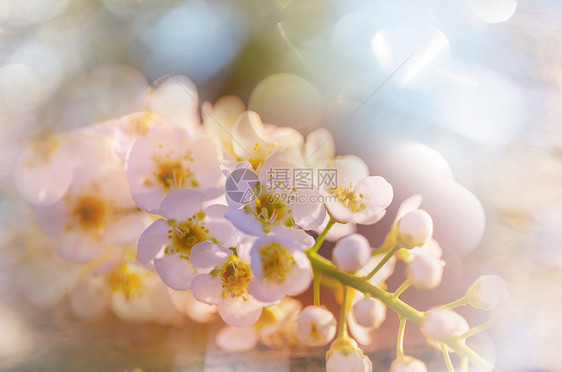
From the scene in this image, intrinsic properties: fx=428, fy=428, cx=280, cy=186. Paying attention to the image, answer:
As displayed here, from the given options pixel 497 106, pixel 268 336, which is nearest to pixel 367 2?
pixel 497 106

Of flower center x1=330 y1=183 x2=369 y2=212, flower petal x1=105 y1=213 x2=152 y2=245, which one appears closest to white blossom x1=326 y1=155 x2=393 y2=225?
flower center x1=330 y1=183 x2=369 y2=212

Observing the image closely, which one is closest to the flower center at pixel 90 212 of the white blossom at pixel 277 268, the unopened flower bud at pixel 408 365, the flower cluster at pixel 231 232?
the flower cluster at pixel 231 232

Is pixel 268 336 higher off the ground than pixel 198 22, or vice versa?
pixel 198 22

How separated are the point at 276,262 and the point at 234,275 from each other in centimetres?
3

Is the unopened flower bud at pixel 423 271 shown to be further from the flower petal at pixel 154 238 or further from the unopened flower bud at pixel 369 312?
the flower petal at pixel 154 238

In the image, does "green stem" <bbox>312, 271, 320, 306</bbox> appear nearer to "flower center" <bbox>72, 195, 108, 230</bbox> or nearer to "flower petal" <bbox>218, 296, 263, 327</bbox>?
"flower petal" <bbox>218, 296, 263, 327</bbox>

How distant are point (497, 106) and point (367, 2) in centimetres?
12

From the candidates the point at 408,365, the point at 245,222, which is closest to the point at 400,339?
the point at 408,365

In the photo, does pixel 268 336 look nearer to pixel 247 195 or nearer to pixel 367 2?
pixel 247 195

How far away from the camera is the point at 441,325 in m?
0.25

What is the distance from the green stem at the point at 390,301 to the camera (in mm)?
257

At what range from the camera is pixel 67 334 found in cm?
28

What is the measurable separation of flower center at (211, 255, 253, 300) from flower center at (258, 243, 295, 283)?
0.05 ft

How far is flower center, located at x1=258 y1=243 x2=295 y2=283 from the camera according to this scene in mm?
241
